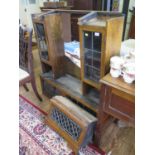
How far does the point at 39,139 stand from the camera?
1.39 metres

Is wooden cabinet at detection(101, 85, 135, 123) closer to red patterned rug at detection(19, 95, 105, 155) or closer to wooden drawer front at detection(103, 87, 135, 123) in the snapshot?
wooden drawer front at detection(103, 87, 135, 123)

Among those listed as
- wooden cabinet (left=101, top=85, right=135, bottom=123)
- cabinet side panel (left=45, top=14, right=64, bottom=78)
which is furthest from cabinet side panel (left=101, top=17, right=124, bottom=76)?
cabinet side panel (left=45, top=14, right=64, bottom=78)

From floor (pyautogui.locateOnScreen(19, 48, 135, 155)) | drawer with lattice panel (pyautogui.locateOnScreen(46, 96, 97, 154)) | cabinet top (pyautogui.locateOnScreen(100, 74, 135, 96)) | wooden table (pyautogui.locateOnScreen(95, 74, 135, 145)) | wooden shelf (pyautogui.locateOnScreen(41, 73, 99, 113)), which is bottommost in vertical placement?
floor (pyautogui.locateOnScreen(19, 48, 135, 155))

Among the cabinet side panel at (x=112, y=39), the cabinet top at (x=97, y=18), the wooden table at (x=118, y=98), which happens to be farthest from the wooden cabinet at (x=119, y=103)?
the cabinet top at (x=97, y=18)

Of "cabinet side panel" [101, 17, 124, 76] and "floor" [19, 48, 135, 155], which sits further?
"floor" [19, 48, 135, 155]

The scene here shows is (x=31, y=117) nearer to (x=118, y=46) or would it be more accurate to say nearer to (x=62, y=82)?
(x=62, y=82)

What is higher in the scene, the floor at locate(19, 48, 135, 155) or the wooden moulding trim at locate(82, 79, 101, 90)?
the wooden moulding trim at locate(82, 79, 101, 90)

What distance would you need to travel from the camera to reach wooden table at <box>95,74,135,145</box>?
88 centimetres

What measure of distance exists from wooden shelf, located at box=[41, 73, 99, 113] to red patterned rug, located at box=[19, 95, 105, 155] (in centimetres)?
36

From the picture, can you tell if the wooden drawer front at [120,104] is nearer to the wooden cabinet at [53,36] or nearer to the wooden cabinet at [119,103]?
the wooden cabinet at [119,103]

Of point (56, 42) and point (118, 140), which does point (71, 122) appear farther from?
point (56, 42)
